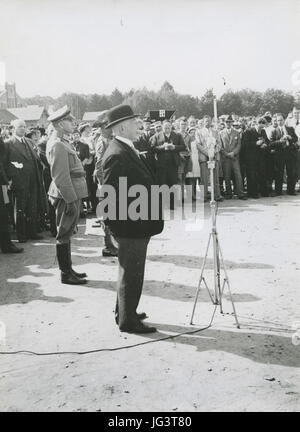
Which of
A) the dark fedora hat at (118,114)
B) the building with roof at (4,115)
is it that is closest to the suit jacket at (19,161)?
the dark fedora hat at (118,114)

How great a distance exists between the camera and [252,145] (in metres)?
13.6

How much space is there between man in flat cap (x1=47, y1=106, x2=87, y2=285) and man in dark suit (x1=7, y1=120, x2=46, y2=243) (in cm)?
287

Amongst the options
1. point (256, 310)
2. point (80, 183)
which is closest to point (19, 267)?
point (80, 183)

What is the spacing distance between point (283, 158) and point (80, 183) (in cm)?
865

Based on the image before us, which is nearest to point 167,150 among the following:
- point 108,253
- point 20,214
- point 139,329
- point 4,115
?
point 20,214

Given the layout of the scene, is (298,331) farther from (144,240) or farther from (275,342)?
(144,240)

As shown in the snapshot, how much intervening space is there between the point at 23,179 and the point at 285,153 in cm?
767

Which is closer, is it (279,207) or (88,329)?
(88,329)

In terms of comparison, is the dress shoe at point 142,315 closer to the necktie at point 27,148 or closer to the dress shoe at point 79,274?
the dress shoe at point 79,274

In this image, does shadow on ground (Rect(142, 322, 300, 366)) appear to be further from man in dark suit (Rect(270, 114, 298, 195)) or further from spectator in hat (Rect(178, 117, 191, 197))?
man in dark suit (Rect(270, 114, 298, 195))

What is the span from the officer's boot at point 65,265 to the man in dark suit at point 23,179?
2.91 metres

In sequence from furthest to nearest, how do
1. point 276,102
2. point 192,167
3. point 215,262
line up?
point 276,102
point 192,167
point 215,262

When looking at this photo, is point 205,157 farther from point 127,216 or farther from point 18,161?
point 127,216

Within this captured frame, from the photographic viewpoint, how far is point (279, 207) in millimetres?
11805
